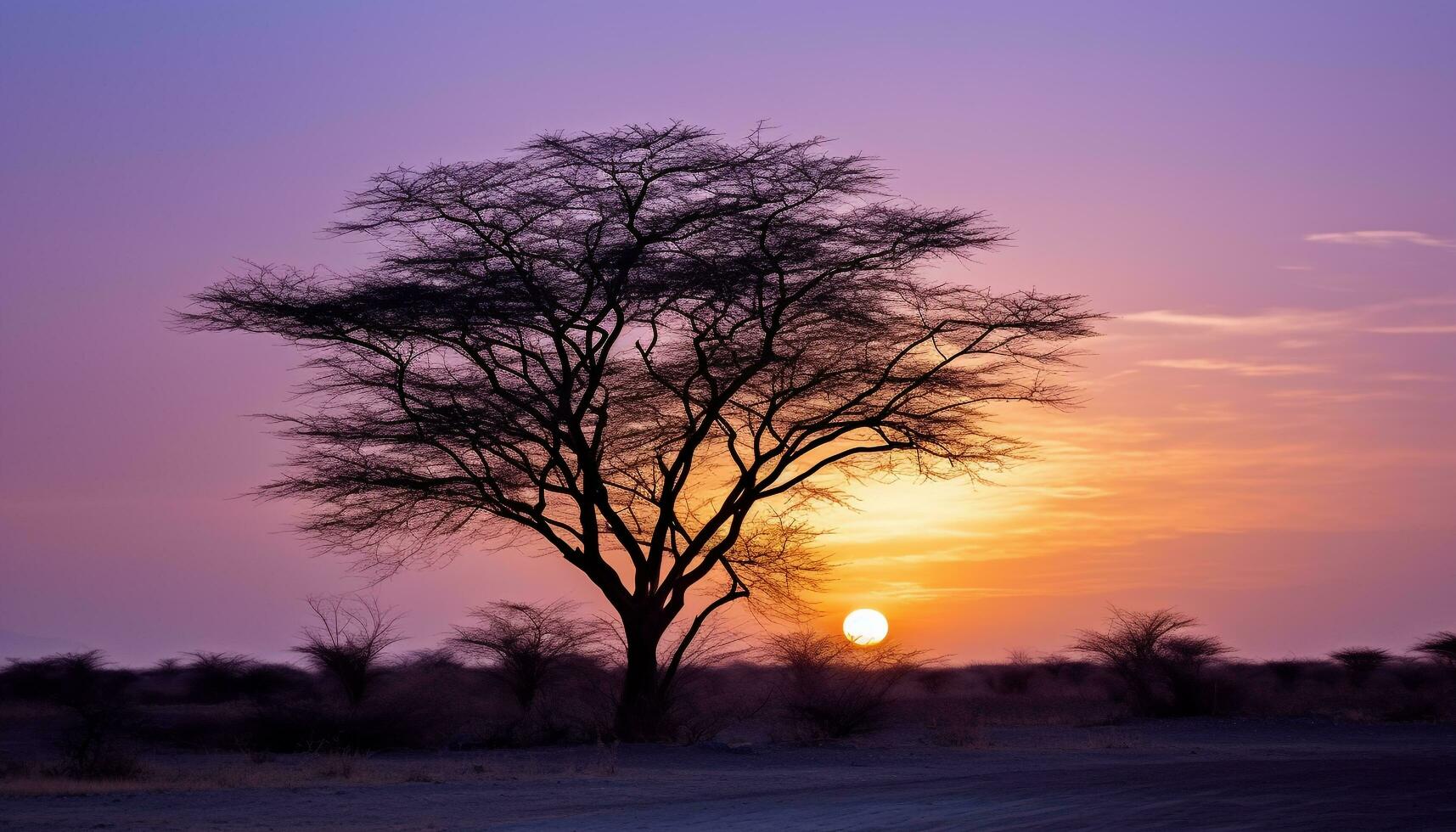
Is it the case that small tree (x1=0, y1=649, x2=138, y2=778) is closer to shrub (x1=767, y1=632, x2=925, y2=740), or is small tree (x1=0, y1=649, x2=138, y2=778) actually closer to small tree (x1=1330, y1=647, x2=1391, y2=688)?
shrub (x1=767, y1=632, x2=925, y2=740)

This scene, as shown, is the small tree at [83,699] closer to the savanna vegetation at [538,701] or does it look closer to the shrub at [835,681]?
the savanna vegetation at [538,701]

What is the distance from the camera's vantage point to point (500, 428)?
24.6 m

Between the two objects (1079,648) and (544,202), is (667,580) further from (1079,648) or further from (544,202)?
(1079,648)

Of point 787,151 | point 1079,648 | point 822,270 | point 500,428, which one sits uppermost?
point 787,151

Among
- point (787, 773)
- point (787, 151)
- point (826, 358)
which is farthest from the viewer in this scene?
point (826, 358)

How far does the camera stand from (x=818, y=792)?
16.6 m

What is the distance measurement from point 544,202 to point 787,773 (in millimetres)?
10213

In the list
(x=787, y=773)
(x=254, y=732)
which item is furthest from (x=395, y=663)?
(x=787, y=773)

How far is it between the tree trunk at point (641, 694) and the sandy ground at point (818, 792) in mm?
1084

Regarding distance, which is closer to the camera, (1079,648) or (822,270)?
(822,270)

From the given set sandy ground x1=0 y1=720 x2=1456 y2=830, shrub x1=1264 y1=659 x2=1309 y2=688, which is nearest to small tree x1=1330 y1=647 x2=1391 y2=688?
shrub x1=1264 y1=659 x2=1309 y2=688

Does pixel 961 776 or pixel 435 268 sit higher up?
pixel 435 268

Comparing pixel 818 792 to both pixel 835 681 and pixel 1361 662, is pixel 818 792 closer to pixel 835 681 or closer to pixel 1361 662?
pixel 835 681

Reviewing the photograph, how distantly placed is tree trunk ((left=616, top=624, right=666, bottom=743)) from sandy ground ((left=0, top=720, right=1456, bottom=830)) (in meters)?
1.08
